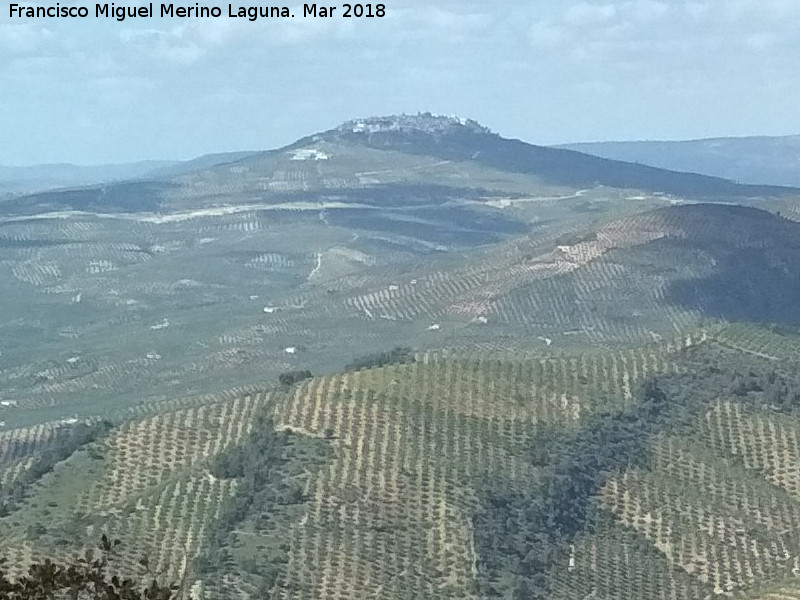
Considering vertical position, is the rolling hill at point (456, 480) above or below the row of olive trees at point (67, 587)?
below

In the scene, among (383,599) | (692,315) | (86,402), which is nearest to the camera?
(383,599)

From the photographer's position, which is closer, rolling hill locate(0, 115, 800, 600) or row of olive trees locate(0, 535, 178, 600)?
row of olive trees locate(0, 535, 178, 600)

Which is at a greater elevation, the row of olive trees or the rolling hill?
the row of olive trees

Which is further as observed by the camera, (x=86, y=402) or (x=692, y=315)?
(x=692, y=315)

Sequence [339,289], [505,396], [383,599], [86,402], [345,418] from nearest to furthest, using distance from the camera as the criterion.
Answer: [383,599] < [345,418] < [505,396] < [86,402] < [339,289]

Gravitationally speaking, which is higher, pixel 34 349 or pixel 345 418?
pixel 345 418

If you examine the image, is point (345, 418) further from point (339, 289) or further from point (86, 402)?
point (339, 289)

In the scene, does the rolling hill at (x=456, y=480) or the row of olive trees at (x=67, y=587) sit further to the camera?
the rolling hill at (x=456, y=480)

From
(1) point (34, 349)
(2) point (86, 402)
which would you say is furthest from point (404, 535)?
(1) point (34, 349)

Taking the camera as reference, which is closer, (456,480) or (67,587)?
(67,587)

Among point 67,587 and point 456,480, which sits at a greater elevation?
point 67,587
